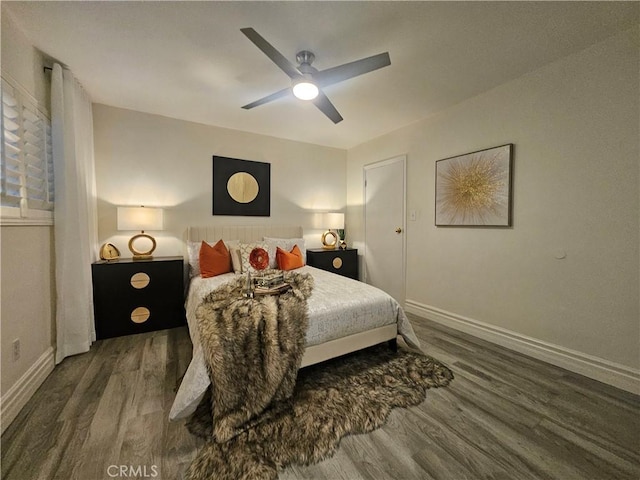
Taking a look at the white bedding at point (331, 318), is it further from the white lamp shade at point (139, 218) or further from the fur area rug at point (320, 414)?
the white lamp shade at point (139, 218)

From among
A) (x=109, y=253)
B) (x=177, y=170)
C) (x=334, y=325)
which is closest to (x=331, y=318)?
(x=334, y=325)

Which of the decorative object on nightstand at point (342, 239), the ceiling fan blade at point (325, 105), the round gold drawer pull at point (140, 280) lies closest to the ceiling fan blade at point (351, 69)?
the ceiling fan blade at point (325, 105)

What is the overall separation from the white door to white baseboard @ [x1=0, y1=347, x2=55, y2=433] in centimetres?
361

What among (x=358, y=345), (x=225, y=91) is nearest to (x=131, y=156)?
(x=225, y=91)

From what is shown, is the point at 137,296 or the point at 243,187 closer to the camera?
the point at 137,296

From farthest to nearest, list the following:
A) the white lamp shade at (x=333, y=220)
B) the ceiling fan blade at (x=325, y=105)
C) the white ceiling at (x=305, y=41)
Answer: the white lamp shade at (x=333, y=220) → the ceiling fan blade at (x=325, y=105) → the white ceiling at (x=305, y=41)

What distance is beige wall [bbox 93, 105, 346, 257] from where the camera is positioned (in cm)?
294

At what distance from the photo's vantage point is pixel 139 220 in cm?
274

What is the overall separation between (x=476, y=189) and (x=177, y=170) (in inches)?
139

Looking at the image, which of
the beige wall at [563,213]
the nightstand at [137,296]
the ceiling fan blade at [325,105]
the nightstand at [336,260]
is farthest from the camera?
the nightstand at [336,260]

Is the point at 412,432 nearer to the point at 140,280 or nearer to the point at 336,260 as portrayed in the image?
the point at 336,260

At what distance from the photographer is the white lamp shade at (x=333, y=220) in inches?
161

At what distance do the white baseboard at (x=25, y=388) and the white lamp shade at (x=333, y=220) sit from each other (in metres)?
3.26

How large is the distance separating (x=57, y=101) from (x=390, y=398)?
347cm
